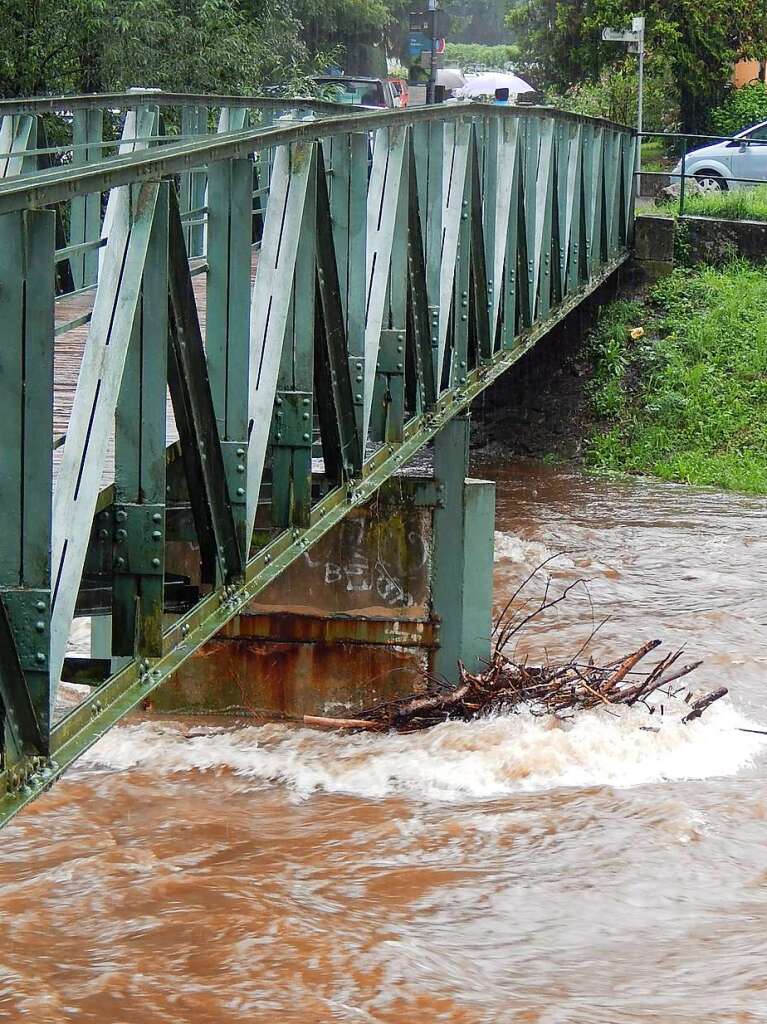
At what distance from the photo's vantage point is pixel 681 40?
31.8m

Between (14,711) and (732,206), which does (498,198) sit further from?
(732,206)

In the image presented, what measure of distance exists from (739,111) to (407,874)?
92.6ft

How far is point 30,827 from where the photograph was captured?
7.98 metres

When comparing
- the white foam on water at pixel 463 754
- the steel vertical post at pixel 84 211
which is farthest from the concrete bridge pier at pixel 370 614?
the steel vertical post at pixel 84 211

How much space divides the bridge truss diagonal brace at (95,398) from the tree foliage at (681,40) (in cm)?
2803

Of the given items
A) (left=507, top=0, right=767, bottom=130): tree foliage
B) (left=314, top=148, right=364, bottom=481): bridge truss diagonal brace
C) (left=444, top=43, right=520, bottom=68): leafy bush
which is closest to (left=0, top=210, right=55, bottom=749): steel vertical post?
(left=314, top=148, right=364, bottom=481): bridge truss diagonal brace

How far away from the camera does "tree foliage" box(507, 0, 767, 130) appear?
3125 cm

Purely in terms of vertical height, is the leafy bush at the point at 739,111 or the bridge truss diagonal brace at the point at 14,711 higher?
the leafy bush at the point at 739,111

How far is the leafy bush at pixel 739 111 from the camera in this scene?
3275cm

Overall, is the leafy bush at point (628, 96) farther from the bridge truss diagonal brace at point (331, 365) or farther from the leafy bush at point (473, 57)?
the leafy bush at point (473, 57)

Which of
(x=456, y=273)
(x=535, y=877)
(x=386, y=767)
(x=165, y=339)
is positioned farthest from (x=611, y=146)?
(x=165, y=339)

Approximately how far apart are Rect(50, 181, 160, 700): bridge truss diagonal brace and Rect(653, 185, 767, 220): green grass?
693 inches

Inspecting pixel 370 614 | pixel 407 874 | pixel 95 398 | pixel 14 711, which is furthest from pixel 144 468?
pixel 370 614

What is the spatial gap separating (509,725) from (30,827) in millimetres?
2733
